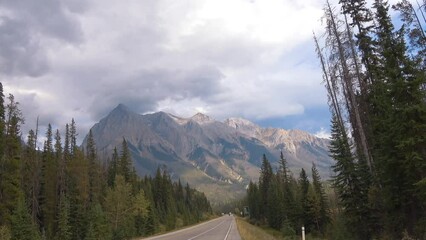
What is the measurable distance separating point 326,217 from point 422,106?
139 ft

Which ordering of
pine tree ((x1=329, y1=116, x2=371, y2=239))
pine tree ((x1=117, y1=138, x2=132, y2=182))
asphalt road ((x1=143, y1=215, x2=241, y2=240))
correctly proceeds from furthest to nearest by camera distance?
pine tree ((x1=117, y1=138, x2=132, y2=182)), asphalt road ((x1=143, y1=215, x2=241, y2=240)), pine tree ((x1=329, y1=116, x2=371, y2=239))

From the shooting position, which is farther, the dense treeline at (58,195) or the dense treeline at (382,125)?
the dense treeline at (58,195)

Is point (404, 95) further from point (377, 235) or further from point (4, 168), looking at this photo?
point (4, 168)

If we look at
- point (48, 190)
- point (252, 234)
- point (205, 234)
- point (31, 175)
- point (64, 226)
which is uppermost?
point (31, 175)

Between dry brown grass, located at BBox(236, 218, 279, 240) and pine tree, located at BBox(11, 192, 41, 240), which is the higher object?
pine tree, located at BBox(11, 192, 41, 240)

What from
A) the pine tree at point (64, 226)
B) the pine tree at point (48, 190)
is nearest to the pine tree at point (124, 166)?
the pine tree at point (48, 190)

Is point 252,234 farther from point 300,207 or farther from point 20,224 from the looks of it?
point 300,207

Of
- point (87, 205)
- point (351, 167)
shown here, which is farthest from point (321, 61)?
point (87, 205)

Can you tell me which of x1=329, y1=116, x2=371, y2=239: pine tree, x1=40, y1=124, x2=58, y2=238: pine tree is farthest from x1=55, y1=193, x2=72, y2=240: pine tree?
x1=329, y1=116, x2=371, y2=239: pine tree

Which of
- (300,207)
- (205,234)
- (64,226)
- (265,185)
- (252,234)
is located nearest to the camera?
(252,234)

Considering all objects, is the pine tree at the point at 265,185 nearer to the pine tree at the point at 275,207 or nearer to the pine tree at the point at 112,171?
the pine tree at the point at 275,207

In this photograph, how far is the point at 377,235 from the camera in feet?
83.1

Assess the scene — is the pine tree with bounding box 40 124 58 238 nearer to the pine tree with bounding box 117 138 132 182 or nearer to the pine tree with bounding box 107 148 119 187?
the pine tree with bounding box 117 138 132 182

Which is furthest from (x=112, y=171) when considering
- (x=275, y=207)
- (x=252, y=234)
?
(x=252, y=234)
